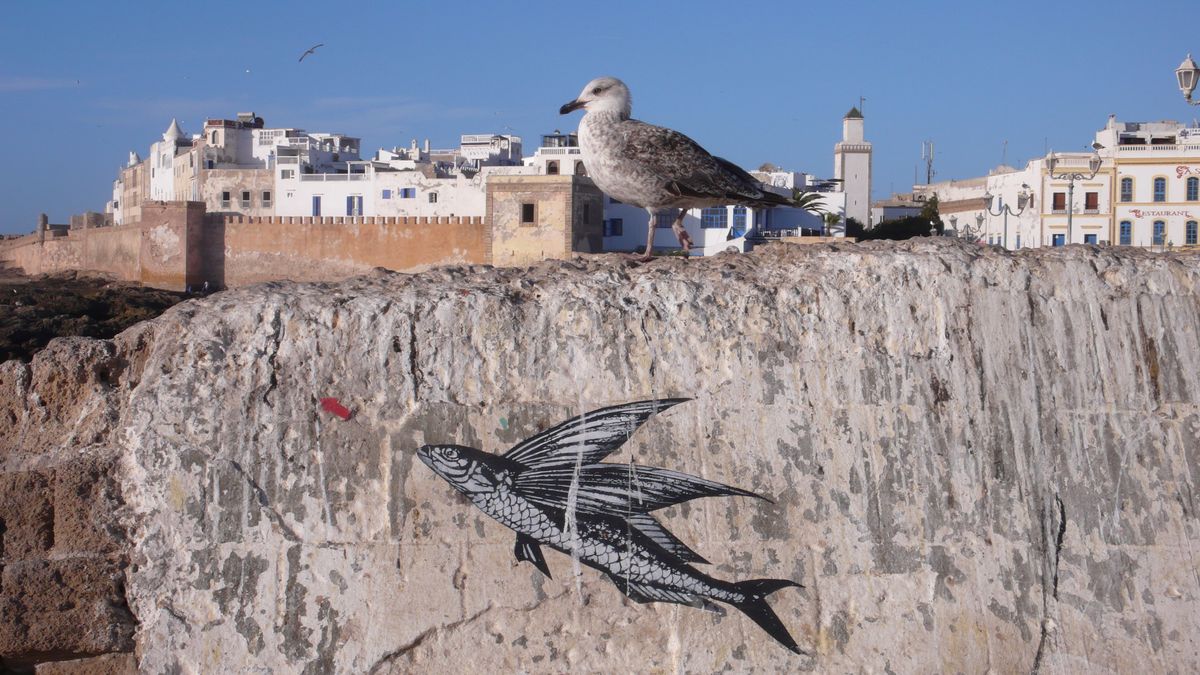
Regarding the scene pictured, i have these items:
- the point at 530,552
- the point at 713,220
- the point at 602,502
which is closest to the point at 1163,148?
the point at 713,220

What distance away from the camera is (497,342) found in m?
5.59

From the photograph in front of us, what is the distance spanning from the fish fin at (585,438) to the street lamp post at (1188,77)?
35.7 feet

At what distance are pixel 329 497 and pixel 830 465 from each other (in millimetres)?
2240

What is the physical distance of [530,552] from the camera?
5.46 metres

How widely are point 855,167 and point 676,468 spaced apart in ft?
152

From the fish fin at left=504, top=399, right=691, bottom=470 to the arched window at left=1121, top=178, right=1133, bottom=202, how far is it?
36277 mm

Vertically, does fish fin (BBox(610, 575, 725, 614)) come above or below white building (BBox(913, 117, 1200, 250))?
below

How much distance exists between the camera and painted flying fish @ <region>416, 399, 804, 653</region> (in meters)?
5.43

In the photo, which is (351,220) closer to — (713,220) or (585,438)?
(713,220)

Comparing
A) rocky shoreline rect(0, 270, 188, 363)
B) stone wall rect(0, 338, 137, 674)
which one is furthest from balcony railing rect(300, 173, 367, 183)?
stone wall rect(0, 338, 137, 674)

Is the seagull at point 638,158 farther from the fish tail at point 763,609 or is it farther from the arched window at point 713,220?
the arched window at point 713,220

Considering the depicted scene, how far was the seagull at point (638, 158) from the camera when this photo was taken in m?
7.00

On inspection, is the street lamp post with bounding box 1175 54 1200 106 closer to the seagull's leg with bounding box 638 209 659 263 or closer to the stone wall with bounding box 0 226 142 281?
the seagull's leg with bounding box 638 209 659 263

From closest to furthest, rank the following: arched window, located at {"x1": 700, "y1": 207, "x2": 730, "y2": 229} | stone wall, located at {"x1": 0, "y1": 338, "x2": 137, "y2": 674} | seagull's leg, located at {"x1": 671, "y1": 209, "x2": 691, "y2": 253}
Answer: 1. stone wall, located at {"x1": 0, "y1": 338, "x2": 137, "y2": 674}
2. seagull's leg, located at {"x1": 671, "y1": 209, "x2": 691, "y2": 253}
3. arched window, located at {"x1": 700, "y1": 207, "x2": 730, "y2": 229}
